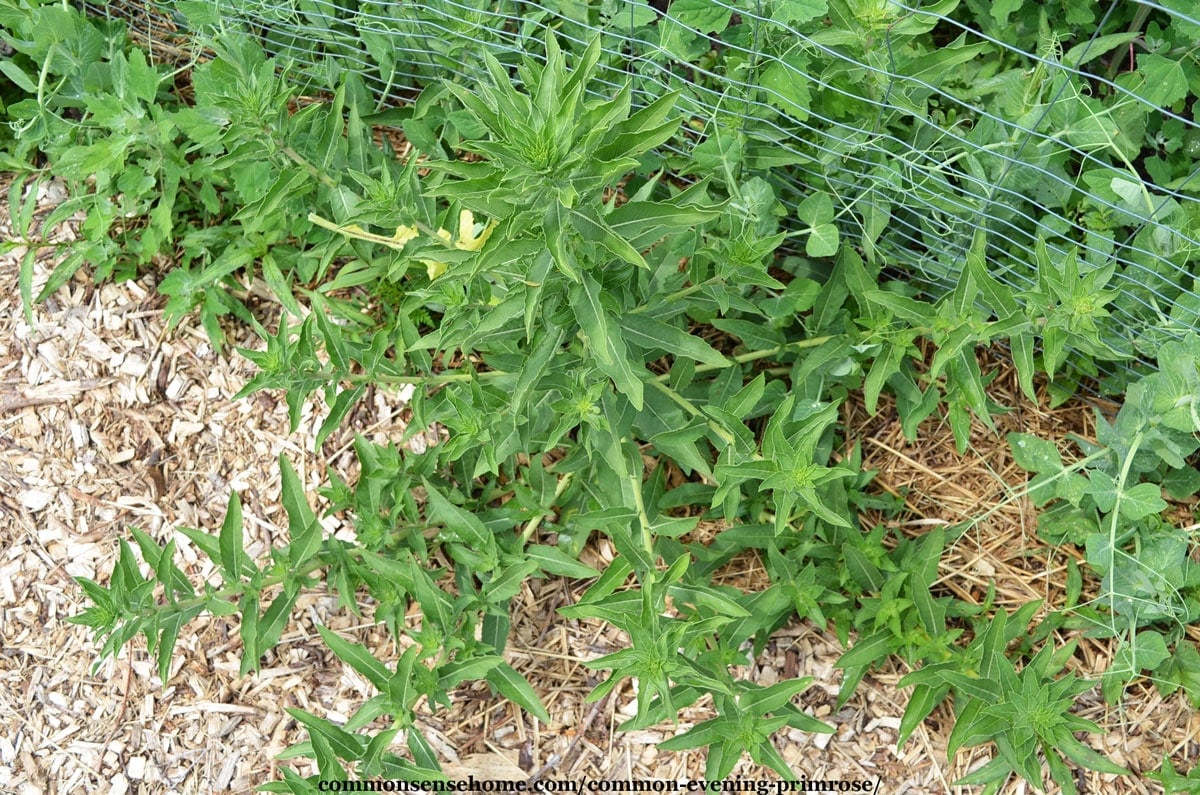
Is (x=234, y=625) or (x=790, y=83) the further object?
(x=234, y=625)

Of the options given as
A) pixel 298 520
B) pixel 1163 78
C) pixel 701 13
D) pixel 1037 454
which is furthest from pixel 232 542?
pixel 1163 78

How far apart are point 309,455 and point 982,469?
2221mm

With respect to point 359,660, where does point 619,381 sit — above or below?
Answer: above

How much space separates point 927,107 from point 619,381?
136 cm

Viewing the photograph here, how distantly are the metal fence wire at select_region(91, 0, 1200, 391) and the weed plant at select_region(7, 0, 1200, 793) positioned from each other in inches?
1.5

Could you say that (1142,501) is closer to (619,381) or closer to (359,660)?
(619,381)

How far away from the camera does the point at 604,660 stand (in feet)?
7.70

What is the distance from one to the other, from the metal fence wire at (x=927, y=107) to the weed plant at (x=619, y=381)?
0.13 feet

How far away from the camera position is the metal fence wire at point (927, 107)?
8.64 feet

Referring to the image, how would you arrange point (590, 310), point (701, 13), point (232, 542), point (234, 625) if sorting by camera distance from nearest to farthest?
point (590, 310)
point (232, 542)
point (701, 13)
point (234, 625)

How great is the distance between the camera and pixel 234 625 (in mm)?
3191

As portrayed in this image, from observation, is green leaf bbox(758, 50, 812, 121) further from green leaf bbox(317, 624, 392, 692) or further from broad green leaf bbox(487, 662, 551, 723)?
green leaf bbox(317, 624, 392, 692)

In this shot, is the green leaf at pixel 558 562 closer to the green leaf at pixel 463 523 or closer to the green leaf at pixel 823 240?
the green leaf at pixel 463 523

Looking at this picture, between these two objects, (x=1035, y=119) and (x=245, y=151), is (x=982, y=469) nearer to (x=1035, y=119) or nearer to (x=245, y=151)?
(x=1035, y=119)
